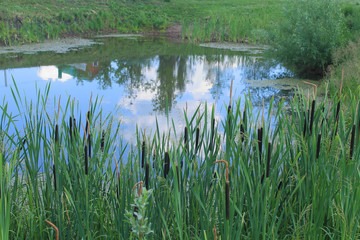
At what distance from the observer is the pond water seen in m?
5.81

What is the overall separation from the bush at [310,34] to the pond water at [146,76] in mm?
567

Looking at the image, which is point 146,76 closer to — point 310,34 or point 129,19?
point 310,34

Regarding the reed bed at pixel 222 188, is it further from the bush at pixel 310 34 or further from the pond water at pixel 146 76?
the bush at pixel 310 34

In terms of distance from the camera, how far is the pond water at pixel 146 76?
581cm

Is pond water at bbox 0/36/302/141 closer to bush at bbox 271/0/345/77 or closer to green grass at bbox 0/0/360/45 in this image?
bush at bbox 271/0/345/77

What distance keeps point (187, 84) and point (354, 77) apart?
10.6 feet

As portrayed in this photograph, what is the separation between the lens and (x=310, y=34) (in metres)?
7.34

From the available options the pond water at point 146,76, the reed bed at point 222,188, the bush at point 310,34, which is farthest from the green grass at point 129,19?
the reed bed at point 222,188

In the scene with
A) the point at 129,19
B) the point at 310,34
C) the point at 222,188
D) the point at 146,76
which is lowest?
the point at 146,76

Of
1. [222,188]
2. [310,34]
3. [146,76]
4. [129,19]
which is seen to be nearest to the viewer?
[222,188]

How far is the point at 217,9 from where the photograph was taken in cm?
1691

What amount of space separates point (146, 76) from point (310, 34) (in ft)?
10.3

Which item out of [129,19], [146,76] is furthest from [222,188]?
[129,19]

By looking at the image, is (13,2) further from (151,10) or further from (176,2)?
(176,2)
